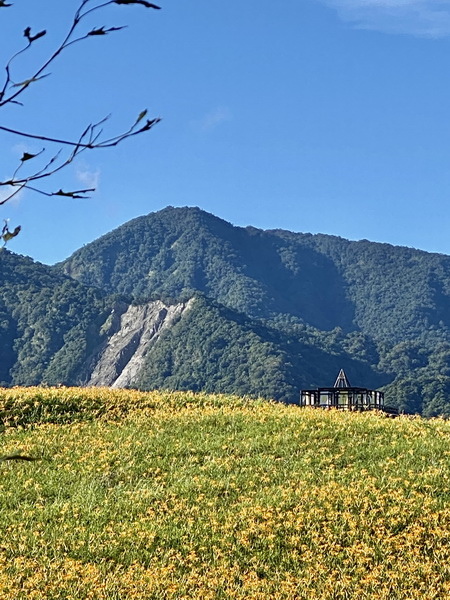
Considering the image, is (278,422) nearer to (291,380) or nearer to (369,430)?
(369,430)

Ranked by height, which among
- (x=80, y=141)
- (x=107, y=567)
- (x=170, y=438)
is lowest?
(x=107, y=567)

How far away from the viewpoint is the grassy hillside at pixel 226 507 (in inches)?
534

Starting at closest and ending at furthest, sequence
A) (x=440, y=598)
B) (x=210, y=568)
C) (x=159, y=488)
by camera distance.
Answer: (x=440, y=598) → (x=210, y=568) → (x=159, y=488)

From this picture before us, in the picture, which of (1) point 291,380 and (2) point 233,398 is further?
(1) point 291,380

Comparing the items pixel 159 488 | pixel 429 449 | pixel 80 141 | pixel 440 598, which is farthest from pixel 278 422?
pixel 80 141

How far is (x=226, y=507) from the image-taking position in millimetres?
17297

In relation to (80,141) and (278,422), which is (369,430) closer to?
(278,422)

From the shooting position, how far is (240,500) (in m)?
17.7

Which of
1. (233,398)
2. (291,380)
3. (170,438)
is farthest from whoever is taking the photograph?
(291,380)

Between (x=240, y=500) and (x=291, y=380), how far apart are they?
579 feet

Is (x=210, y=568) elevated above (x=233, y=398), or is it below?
below

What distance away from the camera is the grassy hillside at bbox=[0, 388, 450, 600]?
534 inches

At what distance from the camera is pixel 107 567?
1414cm

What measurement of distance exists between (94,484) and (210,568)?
582 centimetres
